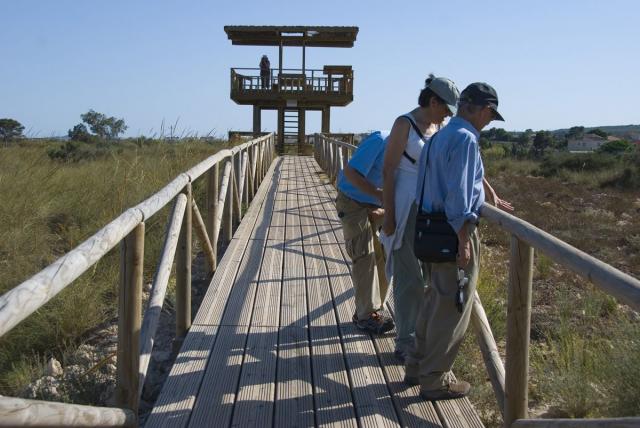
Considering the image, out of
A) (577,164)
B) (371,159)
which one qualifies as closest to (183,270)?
(371,159)

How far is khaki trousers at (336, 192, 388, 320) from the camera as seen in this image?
4496mm

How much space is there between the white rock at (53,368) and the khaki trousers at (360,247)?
197 centimetres

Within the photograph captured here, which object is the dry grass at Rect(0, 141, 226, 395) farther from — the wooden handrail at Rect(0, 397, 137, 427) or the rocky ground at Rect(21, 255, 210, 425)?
the wooden handrail at Rect(0, 397, 137, 427)

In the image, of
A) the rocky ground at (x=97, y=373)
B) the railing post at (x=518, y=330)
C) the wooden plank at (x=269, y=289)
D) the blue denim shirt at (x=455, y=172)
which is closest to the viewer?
the railing post at (x=518, y=330)

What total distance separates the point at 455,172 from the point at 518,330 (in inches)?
28.9

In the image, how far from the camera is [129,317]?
117 inches

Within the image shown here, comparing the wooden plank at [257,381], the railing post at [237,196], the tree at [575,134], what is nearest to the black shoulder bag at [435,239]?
the wooden plank at [257,381]

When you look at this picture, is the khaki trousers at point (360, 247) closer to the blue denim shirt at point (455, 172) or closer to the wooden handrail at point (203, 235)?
the wooden handrail at point (203, 235)

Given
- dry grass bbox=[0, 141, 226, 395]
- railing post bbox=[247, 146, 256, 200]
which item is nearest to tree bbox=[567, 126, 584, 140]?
railing post bbox=[247, 146, 256, 200]

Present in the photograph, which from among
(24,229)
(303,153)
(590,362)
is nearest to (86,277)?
(24,229)

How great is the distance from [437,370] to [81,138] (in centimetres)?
3026

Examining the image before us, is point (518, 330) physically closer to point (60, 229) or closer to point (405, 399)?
point (405, 399)

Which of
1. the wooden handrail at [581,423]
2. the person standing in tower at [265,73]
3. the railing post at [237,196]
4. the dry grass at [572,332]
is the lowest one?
the dry grass at [572,332]

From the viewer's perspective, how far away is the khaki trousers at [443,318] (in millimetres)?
3354
